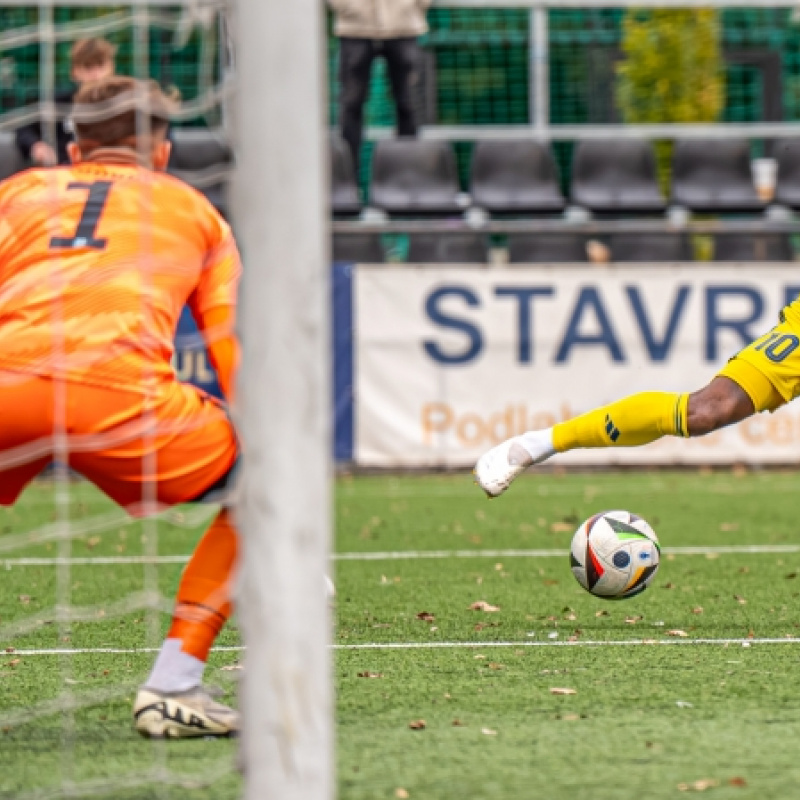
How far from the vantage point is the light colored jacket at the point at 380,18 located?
1197 centimetres

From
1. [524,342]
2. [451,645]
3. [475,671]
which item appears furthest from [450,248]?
[475,671]

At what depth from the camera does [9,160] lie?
1168cm

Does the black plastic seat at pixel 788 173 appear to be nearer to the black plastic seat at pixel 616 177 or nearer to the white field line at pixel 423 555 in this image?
the black plastic seat at pixel 616 177

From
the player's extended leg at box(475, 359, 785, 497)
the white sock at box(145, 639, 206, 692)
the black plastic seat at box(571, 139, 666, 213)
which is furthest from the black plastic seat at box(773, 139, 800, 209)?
the white sock at box(145, 639, 206, 692)

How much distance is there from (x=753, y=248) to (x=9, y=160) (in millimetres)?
5383

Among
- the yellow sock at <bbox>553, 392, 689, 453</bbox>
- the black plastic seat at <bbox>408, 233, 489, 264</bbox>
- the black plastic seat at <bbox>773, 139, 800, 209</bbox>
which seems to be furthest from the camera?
the black plastic seat at <bbox>773, 139, 800, 209</bbox>

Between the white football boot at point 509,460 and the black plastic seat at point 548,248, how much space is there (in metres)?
5.84

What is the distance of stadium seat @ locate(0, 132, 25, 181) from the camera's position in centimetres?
1164

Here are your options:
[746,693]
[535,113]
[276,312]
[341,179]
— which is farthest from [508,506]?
[276,312]

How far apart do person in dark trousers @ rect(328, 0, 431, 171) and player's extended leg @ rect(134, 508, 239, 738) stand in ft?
27.8

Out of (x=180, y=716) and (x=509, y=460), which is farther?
(x=509, y=460)

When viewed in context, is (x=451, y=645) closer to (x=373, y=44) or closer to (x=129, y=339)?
(x=129, y=339)

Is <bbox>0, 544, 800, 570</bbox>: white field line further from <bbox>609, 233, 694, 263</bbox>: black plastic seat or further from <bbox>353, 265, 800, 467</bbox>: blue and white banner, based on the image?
<bbox>609, 233, 694, 263</bbox>: black plastic seat

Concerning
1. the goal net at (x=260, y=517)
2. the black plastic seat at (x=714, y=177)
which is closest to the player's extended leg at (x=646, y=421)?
the goal net at (x=260, y=517)
